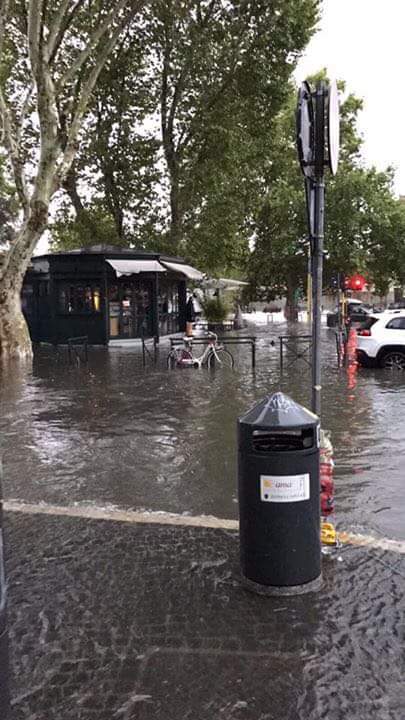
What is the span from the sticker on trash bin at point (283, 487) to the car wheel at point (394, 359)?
451 inches

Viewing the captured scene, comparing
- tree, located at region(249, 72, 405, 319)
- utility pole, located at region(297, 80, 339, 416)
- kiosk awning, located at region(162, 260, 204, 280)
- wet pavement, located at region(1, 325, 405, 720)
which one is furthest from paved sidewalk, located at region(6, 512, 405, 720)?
tree, located at region(249, 72, 405, 319)

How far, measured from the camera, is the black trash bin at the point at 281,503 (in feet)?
11.6

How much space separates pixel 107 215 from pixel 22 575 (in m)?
27.7

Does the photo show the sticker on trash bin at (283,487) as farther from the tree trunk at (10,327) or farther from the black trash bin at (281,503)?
the tree trunk at (10,327)

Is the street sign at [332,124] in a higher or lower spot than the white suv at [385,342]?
higher

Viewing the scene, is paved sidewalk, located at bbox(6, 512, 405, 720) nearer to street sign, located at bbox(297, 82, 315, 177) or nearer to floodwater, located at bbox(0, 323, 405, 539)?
floodwater, located at bbox(0, 323, 405, 539)

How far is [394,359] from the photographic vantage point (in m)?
14.4

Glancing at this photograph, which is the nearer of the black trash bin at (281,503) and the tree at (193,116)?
the black trash bin at (281,503)

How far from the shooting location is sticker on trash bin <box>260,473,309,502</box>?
3.53m

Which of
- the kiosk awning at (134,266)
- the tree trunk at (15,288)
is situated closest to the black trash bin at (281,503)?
the tree trunk at (15,288)

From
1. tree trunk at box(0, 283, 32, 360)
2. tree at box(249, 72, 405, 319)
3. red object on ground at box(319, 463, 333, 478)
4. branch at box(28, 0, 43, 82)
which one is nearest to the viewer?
red object on ground at box(319, 463, 333, 478)

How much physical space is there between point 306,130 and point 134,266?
18.4 m

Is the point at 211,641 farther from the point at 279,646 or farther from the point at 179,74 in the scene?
the point at 179,74

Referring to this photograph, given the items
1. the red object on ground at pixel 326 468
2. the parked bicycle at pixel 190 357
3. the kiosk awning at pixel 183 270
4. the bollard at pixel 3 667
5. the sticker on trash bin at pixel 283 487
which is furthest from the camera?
the kiosk awning at pixel 183 270
